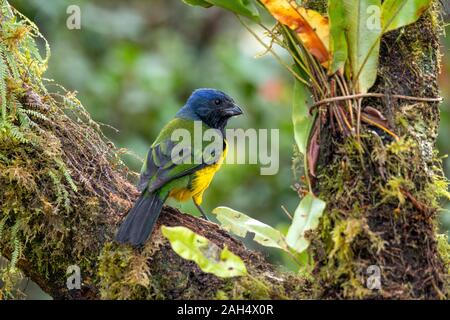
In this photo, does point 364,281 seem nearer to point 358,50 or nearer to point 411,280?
point 411,280

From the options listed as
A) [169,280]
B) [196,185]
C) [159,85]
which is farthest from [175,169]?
[159,85]

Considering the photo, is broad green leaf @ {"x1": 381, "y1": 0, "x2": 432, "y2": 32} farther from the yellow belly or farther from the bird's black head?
the bird's black head

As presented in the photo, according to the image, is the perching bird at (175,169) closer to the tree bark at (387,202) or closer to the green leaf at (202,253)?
the green leaf at (202,253)

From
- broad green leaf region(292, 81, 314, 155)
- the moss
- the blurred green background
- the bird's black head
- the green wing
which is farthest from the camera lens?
the blurred green background

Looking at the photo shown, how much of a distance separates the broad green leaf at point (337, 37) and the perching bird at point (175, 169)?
108 cm

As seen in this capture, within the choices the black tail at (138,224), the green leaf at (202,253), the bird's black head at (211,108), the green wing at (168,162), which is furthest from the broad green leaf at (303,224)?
the bird's black head at (211,108)

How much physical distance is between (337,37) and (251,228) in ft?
3.06

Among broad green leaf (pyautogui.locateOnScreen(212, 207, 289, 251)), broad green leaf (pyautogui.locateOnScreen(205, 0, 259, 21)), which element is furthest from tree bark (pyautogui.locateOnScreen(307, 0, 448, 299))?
broad green leaf (pyautogui.locateOnScreen(205, 0, 259, 21))

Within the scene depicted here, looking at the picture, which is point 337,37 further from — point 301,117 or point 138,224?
point 138,224

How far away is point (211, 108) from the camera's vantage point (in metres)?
4.85

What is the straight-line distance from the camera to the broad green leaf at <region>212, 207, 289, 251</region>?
3.02 metres

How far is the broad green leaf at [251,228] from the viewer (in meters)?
3.02

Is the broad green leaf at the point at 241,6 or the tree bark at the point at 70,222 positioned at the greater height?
the broad green leaf at the point at 241,6

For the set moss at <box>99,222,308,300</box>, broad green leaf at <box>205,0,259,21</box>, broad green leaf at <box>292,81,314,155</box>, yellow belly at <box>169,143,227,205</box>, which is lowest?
moss at <box>99,222,308,300</box>
